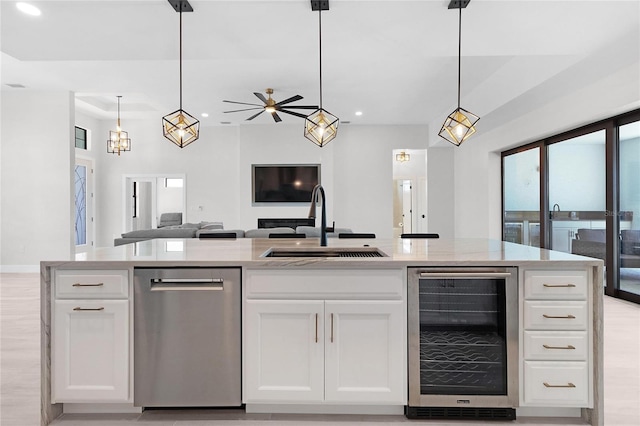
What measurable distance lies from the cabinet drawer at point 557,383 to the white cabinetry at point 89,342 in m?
2.04

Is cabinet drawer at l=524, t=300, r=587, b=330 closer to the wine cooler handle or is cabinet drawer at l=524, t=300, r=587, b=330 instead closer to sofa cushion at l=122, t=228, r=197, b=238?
the wine cooler handle

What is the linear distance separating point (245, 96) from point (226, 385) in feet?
18.5

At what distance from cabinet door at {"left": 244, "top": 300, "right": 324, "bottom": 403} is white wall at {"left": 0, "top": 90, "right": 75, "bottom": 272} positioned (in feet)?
19.9

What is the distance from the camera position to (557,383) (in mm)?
1978

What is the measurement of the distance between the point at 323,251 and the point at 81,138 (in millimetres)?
8781

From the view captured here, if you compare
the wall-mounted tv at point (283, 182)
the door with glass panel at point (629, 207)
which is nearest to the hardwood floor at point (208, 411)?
the door with glass panel at point (629, 207)

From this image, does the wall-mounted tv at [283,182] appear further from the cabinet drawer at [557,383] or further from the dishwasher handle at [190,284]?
the cabinet drawer at [557,383]

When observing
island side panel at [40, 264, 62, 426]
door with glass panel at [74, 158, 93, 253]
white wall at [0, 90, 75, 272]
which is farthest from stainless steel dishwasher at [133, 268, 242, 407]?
door with glass panel at [74, 158, 93, 253]

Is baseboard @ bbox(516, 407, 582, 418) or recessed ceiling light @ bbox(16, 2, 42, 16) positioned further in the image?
Result: recessed ceiling light @ bbox(16, 2, 42, 16)

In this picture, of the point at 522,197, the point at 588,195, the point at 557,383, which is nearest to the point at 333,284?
the point at 557,383

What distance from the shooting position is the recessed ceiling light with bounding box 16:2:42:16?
3021mm

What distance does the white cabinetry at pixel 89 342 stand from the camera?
6.63 feet

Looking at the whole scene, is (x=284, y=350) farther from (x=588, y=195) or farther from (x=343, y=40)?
(x=588, y=195)

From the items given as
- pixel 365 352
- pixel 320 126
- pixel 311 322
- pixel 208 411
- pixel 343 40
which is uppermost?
pixel 343 40
